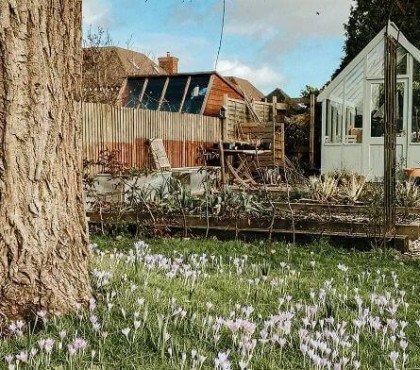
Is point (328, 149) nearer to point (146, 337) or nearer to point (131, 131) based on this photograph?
point (131, 131)

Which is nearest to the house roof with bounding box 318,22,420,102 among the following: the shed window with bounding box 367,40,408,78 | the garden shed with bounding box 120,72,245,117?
the shed window with bounding box 367,40,408,78

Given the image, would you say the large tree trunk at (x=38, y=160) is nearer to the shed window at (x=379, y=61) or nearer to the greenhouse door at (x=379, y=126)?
the greenhouse door at (x=379, y=126)

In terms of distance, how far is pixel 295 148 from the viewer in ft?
68.9

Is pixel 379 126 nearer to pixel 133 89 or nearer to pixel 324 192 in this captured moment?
pixel 324 192

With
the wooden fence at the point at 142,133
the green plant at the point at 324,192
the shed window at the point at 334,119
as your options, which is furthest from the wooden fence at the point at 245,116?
the green plant at the point at 324,192

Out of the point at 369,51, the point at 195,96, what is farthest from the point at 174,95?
the point at 369,51

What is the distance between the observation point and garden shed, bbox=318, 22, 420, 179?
55.5 ft

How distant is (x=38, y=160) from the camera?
11.1 feet

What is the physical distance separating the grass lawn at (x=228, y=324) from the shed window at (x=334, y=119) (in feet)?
42.3

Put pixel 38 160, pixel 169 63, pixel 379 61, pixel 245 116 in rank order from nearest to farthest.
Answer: pixel 38 160 < pixel 379 61 < pixel 245 116 < pixel 169 63

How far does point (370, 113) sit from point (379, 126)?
1.47 ft

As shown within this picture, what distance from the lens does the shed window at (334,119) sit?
59.9 ft

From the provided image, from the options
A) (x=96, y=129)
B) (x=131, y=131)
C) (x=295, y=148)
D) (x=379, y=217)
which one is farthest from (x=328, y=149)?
(x=379, y=217)

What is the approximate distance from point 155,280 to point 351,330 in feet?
5.13
